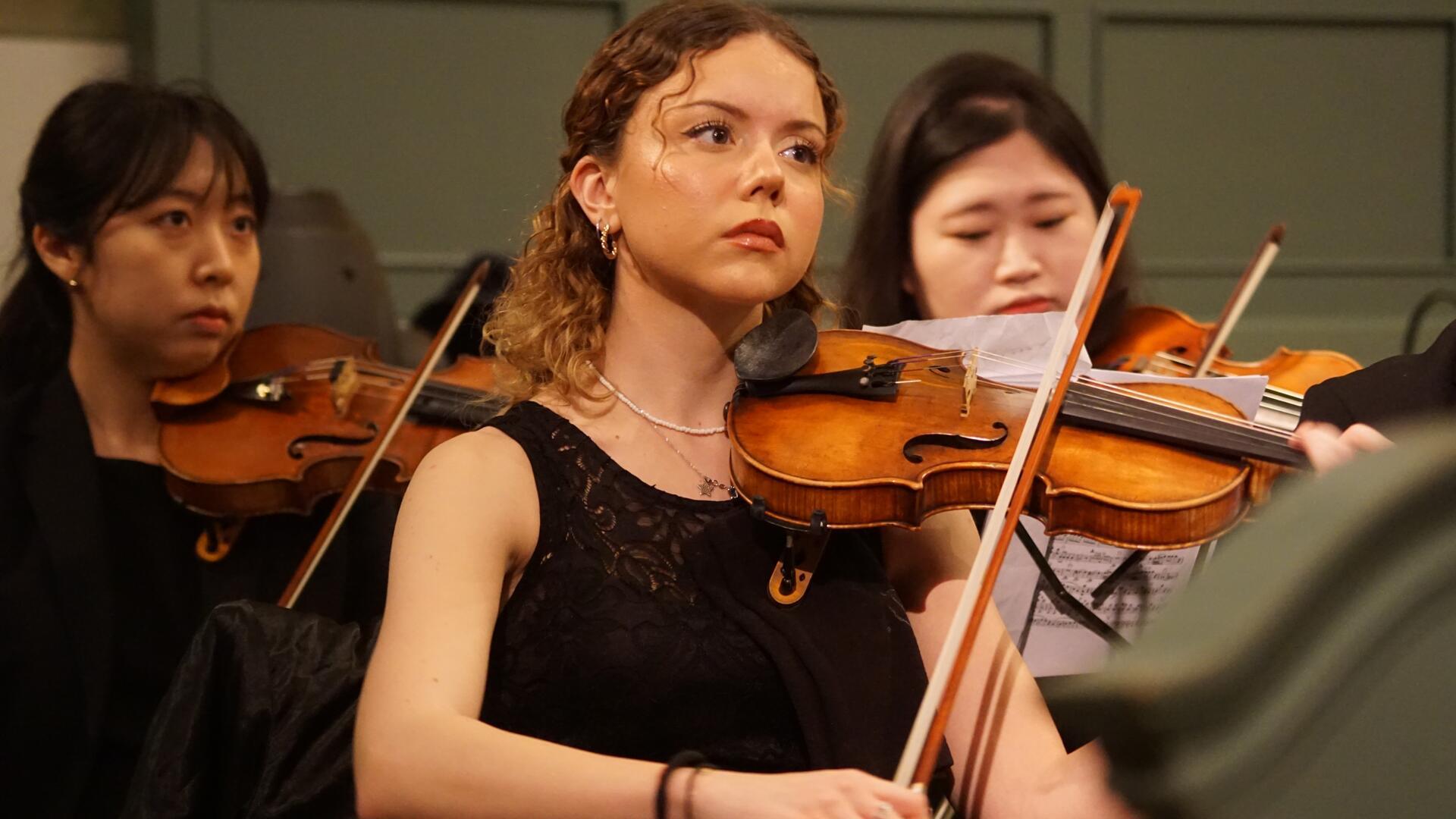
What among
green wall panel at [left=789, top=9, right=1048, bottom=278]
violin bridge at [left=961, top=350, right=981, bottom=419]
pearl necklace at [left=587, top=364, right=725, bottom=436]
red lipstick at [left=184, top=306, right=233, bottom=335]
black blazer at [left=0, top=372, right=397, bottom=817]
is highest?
green wall panel at [left=789, top=9, right=1048, bottom=278]

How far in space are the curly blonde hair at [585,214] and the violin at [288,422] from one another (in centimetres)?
53

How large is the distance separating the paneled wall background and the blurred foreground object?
2.91m

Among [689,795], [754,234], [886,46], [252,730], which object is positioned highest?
[886,46]

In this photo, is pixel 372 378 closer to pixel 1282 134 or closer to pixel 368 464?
pixel 368 464

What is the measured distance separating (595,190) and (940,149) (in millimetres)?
891

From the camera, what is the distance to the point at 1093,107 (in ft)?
11.8

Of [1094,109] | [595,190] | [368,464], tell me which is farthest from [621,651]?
[1094,109]

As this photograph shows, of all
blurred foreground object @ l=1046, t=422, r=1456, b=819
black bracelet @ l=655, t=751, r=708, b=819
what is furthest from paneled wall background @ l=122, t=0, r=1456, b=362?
blurred foreground object @ l=1046, t=422, r=1456, b=819

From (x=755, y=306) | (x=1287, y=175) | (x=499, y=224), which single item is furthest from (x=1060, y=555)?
(x=1287, y=175)

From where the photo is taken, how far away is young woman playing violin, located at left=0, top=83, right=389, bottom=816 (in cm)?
177

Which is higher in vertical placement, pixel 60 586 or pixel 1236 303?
pixel 1236 303

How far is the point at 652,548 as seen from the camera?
1.21 metres

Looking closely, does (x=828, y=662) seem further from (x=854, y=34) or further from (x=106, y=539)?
(x=854, y=34)

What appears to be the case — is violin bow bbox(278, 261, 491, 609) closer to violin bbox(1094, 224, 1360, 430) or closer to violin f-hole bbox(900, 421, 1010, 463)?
violin f-hole bbox(900, 421, 1010, 463)
